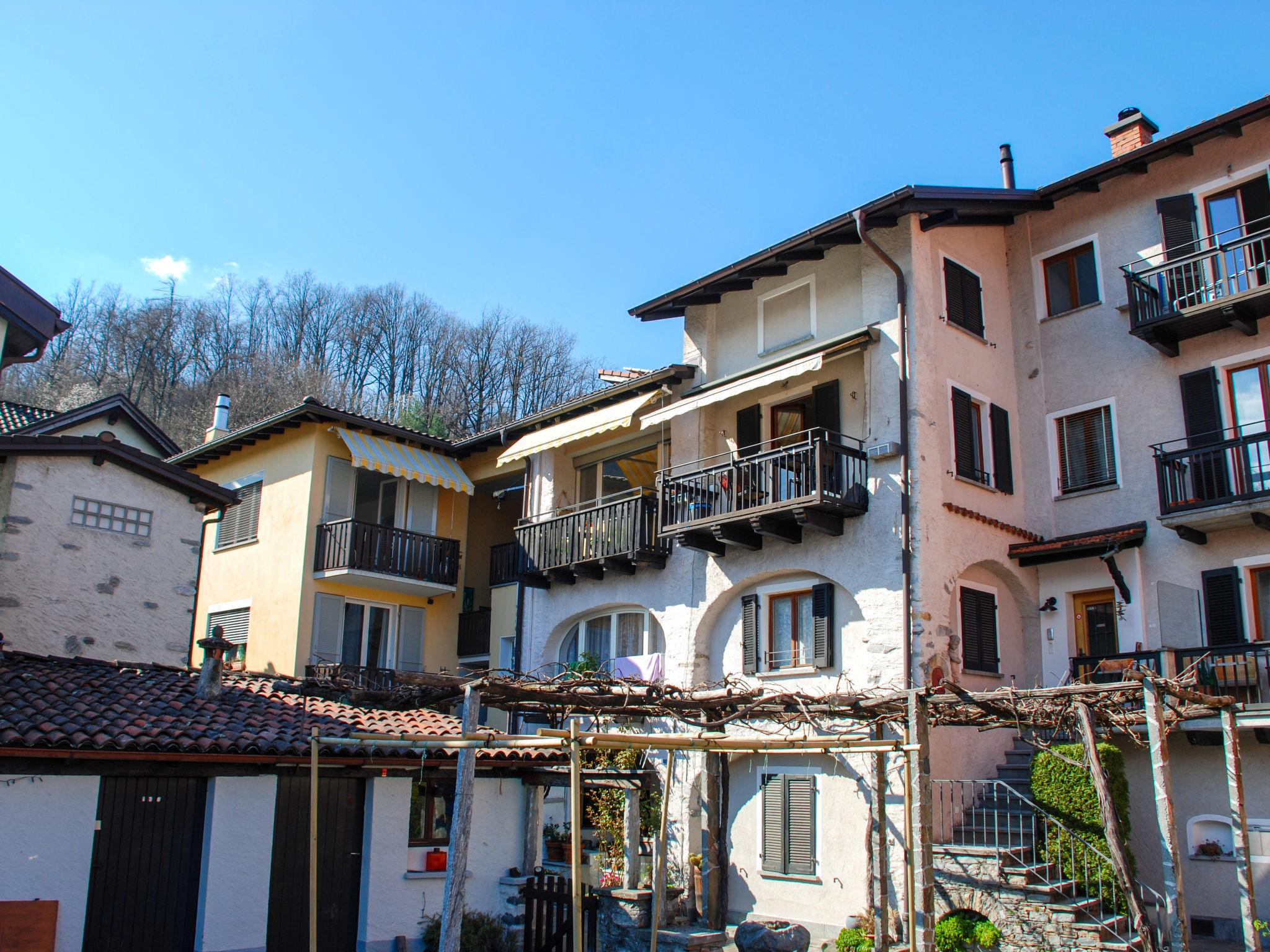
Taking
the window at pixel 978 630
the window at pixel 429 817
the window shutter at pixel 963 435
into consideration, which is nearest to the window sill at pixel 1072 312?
the window shutter at pixel 963 435

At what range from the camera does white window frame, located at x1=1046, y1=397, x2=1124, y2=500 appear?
789 inches

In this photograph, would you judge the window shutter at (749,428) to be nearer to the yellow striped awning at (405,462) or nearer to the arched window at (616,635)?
the arched window at (616,635)

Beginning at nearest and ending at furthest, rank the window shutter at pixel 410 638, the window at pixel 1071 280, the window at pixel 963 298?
the window at pixel 963 298 < the window at pixel 1071 280 < the window shutter at pixel 410 638

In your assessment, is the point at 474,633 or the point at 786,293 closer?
the point at 786,293

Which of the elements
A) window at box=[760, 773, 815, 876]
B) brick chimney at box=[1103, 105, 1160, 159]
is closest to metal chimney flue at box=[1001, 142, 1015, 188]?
brick chimney at box=[1103, 105, 1160, 159]

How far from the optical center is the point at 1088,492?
803 inches

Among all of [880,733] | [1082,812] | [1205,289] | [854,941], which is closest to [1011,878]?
[1082,812]

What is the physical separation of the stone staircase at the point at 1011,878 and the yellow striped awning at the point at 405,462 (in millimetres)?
13783

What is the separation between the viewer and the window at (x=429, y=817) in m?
16.5

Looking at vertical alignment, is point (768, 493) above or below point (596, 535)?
above

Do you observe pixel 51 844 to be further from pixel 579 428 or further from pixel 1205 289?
pixel 1205 289

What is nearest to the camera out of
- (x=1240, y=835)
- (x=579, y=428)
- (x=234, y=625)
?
(x=1240, y=835)

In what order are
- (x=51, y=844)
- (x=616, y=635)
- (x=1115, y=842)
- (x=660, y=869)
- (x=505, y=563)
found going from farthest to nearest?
(x=505, y=563), (x=616, y=635), (x=1115, y=842), (x=660, y=869), (x=51, y=844)

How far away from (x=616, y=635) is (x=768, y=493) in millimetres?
5479
